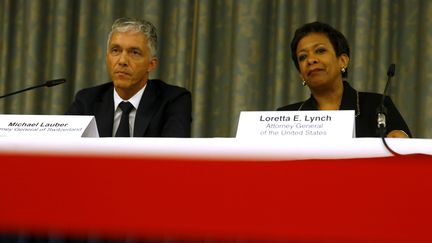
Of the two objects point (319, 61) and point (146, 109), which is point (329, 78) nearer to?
point (319, 61)

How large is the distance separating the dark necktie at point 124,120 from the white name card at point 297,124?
2.06ft

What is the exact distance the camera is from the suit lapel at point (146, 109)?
1.86m

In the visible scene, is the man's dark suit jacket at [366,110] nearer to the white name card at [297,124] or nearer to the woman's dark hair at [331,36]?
the woman's dark hair at [331,36]

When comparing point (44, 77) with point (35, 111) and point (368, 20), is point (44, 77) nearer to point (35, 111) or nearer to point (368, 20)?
point (35, 111)

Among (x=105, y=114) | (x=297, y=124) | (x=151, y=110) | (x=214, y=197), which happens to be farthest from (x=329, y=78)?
(x=214, y=197)

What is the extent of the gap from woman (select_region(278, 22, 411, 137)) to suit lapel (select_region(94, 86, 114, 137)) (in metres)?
0.57

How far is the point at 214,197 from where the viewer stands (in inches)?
21.0

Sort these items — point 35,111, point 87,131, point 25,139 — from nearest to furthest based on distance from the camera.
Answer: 1. point 25,139
2. point 87,131
3. point 35,111

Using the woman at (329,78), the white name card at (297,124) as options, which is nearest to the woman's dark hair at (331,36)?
the woman at (329,78)

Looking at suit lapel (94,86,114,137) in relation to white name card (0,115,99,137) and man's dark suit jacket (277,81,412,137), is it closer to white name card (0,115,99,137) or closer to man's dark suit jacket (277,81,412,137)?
white name card (0,115,99,137)

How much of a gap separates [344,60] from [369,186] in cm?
173

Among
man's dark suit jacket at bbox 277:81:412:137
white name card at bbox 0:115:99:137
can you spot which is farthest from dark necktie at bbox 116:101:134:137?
man's dark suit jacket at bbox 277:81:412:137

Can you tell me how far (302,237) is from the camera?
507mm

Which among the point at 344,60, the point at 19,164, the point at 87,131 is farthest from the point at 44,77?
the point at 19,164
